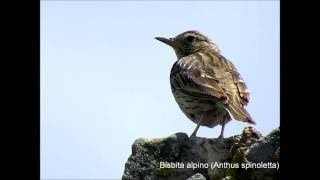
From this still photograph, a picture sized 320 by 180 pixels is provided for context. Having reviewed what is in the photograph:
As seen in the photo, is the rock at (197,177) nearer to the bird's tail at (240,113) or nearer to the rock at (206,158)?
the rock at (206,158)

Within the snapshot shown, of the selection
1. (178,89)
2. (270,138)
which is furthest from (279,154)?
(178,89)

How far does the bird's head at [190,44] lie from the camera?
10.9 meters

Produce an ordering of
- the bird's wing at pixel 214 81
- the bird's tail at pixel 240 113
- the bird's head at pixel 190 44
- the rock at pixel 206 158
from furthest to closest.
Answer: the bird's head at pixel 190 44
the bird's wing at pixel 214 81
the bird's tail at pixel 240 113
the rock at pixel 206 158

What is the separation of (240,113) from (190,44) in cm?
254

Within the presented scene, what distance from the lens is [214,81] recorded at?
30.6 ft

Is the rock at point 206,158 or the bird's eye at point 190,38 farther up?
the bird's eye at point 190,38

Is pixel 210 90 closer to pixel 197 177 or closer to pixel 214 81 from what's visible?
pixel 214 81

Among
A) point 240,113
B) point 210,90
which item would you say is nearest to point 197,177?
point 240,113

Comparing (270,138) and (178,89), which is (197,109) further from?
(270,138)

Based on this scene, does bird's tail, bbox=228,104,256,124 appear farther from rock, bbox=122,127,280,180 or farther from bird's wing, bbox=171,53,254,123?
rock, bbox=122,127,280,180

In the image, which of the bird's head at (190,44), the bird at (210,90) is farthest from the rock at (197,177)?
the bird's head at (190,44)

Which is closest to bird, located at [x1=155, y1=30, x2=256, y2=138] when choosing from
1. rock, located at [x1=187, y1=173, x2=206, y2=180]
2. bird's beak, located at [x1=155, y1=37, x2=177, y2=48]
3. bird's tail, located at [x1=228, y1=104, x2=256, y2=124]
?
bird's tail, located at [x1=228, y1=104, x2=256, y2=124]

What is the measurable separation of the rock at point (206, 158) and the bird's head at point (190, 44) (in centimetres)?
278
